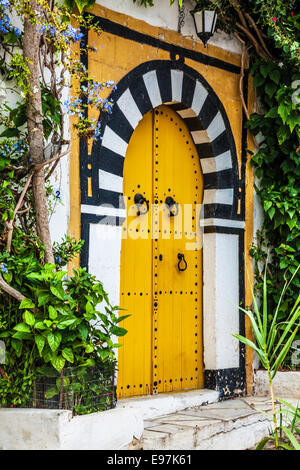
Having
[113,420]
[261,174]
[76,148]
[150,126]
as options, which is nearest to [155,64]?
[150,126]

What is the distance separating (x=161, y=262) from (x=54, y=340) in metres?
2.33

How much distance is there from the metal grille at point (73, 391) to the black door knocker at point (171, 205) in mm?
2273

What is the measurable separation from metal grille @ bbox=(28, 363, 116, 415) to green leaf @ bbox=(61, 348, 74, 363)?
11 cm

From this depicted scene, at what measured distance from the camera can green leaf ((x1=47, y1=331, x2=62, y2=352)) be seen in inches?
135

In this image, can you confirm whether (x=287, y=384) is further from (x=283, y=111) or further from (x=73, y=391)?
(x=73, y=391)

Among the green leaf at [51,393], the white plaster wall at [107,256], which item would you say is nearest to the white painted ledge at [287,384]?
the white plaster wall at [107,256]

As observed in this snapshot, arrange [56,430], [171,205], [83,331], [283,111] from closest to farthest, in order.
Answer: [56,430], [83,331], [171,205], [283,111]

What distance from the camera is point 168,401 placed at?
210 inches

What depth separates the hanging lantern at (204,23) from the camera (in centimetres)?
568

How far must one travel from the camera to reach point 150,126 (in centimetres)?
569

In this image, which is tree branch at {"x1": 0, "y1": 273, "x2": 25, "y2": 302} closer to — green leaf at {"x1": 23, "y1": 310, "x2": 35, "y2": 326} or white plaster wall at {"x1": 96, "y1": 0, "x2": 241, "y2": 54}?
green leaf at {"x1": 23, "y1": 310, "x2": 35, "y2": 326}

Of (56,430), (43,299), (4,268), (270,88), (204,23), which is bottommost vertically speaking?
(56,430)

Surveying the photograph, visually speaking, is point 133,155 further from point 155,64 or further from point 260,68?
point 260,68

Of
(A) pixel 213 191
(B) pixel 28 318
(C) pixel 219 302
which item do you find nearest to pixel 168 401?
(C) pixel 219 302
